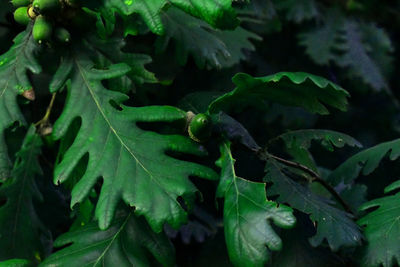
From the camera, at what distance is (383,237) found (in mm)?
982

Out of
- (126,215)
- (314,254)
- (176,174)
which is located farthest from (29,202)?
(314,254)

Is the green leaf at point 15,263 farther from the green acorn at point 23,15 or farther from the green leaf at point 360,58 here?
the green leaf at point 360,58

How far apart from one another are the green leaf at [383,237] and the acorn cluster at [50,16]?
0.62 m

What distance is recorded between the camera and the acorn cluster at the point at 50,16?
1.01 m

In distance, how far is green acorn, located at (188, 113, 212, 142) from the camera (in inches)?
38.8

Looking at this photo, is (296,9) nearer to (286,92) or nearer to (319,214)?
(286,92)

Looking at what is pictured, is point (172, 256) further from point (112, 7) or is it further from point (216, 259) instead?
point (112, 7)

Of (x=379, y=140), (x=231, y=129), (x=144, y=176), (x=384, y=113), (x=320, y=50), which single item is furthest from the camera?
(x=384, y=113)

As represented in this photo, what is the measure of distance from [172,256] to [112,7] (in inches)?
17.4

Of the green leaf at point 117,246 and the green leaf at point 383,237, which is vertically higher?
the green leaf at point 383,237

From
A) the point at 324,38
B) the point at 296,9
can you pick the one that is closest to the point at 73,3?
the point at 296,9

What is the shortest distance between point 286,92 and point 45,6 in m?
0.44

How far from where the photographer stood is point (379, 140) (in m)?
2.29

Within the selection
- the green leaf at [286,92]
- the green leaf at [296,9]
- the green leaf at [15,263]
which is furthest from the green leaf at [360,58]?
the green leaf at [15,263]
